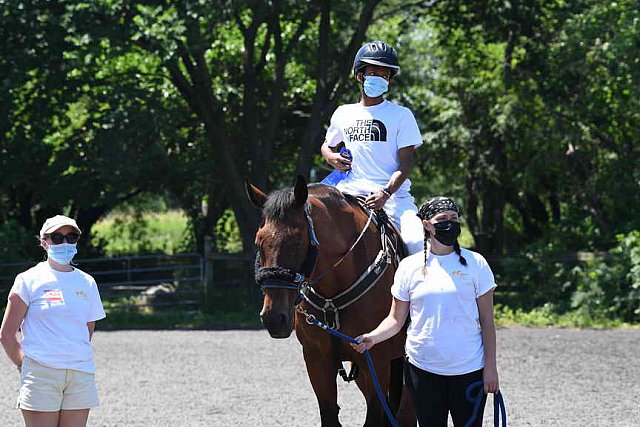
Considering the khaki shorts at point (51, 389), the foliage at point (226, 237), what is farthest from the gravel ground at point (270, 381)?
the foliage at point (226, 237)

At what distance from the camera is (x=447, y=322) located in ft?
16.0

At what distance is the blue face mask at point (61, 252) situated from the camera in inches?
202

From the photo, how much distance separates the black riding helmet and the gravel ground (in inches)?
125

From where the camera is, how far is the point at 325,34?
714 inches

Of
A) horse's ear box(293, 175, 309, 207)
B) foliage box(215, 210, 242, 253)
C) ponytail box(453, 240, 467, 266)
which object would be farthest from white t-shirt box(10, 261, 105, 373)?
foliage box(215, 210, 242, 253)

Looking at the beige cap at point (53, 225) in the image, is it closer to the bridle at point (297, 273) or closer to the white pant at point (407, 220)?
the bridle at point (297, 273)

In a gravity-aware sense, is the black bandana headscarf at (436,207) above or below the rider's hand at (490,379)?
above

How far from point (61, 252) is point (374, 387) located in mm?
1957

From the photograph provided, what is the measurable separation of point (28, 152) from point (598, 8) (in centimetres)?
1017

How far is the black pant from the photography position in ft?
16.1

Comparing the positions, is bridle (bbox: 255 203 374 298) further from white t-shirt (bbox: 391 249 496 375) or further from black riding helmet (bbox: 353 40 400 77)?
black riding helmet (bbox: 353 40 400 77)

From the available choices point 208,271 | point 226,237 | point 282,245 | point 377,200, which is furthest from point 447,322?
point 226,237

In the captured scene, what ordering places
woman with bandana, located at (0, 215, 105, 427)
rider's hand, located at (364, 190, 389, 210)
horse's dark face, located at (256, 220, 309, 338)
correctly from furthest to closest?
rider's hand, located at (364, 190, 389, 210) → horse's dark face, located at (256, 220, 309, 338) → woman with bandana, located at (0, 215, 105, 427)

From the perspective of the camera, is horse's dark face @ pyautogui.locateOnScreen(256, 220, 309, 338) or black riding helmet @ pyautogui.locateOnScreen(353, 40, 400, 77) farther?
black riding helmet @ pyautogui.locateOnScreen(353, 40, 400, 77)
